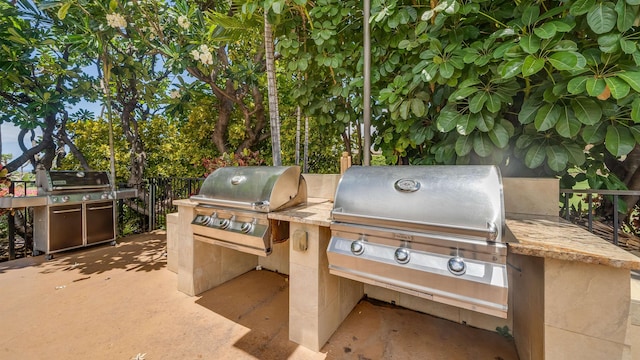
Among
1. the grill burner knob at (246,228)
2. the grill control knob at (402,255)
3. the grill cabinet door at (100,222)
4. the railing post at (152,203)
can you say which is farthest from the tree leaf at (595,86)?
the railing post at (152,203)

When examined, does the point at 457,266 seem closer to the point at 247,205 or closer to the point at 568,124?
the point at 568,124

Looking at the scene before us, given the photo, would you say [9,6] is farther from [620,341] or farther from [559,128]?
[620,341]

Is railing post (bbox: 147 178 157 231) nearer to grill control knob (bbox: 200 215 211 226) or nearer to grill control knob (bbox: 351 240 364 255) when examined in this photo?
grill control knob (bbox: 200 215 211 226)

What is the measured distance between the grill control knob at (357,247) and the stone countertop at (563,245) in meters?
0.88

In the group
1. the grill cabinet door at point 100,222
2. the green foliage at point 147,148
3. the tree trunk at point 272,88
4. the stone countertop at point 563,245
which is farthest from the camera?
the green foliage at point 147,148

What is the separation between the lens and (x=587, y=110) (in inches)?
72.2

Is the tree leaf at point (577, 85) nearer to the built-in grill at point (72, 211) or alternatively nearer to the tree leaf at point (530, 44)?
the tree leaf at point (530, 44)

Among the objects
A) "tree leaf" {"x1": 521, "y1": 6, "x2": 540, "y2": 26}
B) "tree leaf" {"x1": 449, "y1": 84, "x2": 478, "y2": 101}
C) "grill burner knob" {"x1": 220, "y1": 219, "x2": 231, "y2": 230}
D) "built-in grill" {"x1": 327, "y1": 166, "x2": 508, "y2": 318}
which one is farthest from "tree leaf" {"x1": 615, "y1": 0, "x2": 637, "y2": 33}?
"grill burner knob" {"x1": 220, "y1": 219, "x2": 231, "y2": 230}

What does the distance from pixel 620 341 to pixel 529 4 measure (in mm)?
2438

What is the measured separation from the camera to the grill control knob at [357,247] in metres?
1.72

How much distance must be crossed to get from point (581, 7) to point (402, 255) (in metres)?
2.16

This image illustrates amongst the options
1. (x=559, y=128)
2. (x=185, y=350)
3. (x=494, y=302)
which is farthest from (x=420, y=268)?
(x=185, y=350)

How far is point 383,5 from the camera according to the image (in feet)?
8.14

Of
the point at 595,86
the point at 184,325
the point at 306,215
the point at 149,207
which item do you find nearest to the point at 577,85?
the point at 595,86
